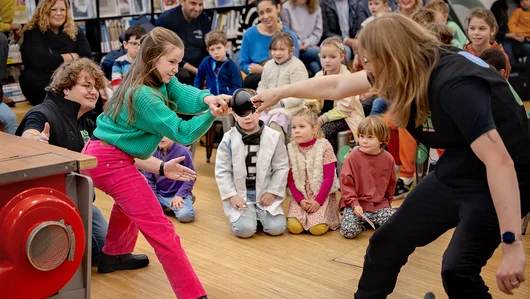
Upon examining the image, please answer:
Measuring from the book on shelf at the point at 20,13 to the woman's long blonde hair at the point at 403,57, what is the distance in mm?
4564

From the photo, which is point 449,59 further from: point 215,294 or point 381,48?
point 215,294

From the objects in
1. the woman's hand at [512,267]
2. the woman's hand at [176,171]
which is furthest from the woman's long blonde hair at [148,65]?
the woman's hand at [512,267]

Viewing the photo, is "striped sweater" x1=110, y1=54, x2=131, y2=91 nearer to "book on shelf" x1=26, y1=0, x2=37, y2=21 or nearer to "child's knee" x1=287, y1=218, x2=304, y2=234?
"book on shelf" x1=26, y1=0, x2=37, y2=21

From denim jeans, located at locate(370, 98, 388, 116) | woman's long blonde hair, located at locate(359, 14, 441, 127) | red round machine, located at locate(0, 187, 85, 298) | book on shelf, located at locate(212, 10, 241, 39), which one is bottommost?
denim jeans, located at locate(370, 98, 388, 116)

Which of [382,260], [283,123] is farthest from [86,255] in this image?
[283,123]

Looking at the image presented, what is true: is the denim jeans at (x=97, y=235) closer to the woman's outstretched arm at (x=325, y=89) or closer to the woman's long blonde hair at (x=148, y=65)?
the woman's long blonde hair at (x=148, y=65)

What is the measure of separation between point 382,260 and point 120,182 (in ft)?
3.92

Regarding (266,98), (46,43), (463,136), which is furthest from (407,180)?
(46,43)

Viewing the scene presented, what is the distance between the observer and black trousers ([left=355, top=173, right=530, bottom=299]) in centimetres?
222

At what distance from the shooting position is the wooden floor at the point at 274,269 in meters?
3.29

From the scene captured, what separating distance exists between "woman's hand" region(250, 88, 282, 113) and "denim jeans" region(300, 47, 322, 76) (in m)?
3.41

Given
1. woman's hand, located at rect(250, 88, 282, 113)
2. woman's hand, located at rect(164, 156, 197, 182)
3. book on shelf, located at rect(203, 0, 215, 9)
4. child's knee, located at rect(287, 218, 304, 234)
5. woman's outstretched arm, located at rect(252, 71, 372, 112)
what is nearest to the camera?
woman's outstretched arm, located at rect(252, 71, 372, 112)

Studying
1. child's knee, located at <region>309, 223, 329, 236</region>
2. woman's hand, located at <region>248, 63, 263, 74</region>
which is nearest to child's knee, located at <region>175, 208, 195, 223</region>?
child's knee, located at <region>309, 223, 329, 236</region>

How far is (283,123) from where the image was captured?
4961 millimetres
